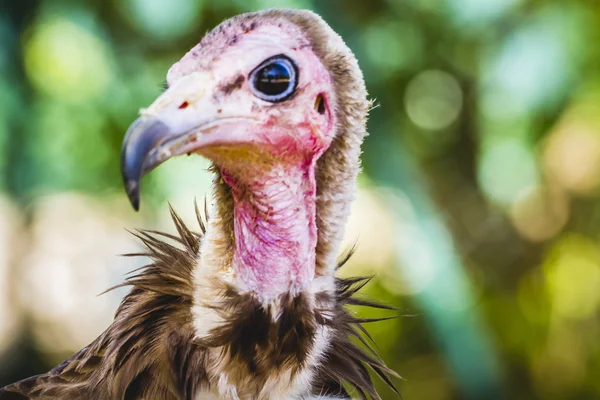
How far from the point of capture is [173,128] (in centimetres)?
124

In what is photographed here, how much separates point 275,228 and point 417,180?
3803mm

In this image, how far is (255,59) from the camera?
137cm

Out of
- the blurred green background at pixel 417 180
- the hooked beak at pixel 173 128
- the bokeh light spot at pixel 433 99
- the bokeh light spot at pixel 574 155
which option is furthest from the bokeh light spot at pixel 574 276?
the hooked beak at pixel 173 128

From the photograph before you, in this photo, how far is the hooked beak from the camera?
119 cm

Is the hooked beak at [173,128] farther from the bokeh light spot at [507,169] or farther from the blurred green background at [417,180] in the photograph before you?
the bokeh light spot at [507,169]

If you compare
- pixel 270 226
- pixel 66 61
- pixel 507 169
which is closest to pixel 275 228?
pixel 270 226

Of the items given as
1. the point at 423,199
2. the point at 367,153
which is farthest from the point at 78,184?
the point at 423,199

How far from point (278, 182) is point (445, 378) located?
5354mm

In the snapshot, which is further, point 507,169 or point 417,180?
point 507,169

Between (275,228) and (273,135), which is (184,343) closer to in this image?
(275,228)

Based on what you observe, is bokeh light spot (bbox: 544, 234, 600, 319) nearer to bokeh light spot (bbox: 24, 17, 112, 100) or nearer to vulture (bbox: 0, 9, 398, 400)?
bokeh light spot (bbox: 24, 17, 112, 100)

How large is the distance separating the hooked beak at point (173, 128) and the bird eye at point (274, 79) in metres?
0.07

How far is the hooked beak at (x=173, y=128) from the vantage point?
1186 mm

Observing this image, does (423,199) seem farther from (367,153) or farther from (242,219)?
(242,219)
